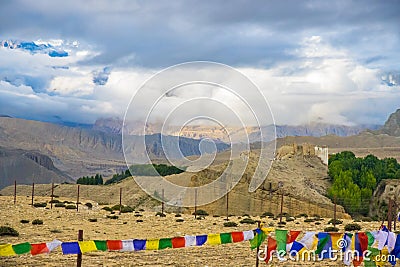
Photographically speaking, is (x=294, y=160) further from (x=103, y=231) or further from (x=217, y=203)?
(x=103, y=231)

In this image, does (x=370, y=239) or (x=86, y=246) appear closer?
(x=86, y=246)

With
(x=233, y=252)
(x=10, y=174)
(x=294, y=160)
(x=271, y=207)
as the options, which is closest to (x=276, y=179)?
(x=271, y=207)

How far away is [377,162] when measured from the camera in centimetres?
12194

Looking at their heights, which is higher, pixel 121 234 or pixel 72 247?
pixel 72 247

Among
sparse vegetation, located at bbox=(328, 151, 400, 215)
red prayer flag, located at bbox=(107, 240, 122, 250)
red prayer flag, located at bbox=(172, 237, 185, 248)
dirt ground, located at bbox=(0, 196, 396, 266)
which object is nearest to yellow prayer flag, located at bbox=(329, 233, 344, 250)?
dirt ground, located at bbox=(0, 196, 396, 266)

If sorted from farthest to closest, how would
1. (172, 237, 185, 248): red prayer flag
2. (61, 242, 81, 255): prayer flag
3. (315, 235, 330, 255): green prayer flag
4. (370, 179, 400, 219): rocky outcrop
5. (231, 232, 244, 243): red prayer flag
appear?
(370, 179, 400, 219): rocky outcrop < (315, 235, 330, 255): green prayer flag < (231, 232, 244, 243): red prayer flag < (172, 237, 185, 248): red prayer flag < (61, 242, 81, 255): prayer flag

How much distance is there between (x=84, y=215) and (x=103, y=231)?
8.47 m

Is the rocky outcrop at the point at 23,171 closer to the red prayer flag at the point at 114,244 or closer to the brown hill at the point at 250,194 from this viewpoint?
the brown hill at the point at 250,194

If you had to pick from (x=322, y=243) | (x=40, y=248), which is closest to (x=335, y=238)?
(x=322, y=243)

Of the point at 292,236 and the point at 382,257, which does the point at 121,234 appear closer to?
the point at 292,236

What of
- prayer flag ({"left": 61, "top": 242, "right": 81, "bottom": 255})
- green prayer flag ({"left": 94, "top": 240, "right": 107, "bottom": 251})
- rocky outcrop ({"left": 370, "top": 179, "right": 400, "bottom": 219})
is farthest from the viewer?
rocky outcrop ({"left": 370, "top": 179, "right": 400, "bottom": 219})

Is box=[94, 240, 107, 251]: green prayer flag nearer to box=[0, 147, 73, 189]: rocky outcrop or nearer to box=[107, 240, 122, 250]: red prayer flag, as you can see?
box=[107, 240, 122, 250]: red prayer flag

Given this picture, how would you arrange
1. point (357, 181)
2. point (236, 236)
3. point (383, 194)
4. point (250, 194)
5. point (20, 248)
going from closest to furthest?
point (20, 248), point (236, 236), point (250, 194), point (383, 194), point (357, 181)

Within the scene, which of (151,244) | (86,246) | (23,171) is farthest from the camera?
(23,171)
